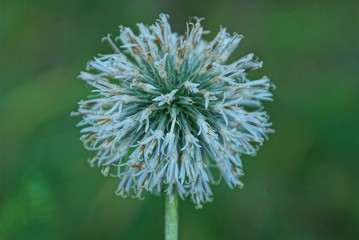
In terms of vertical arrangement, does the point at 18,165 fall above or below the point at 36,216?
above

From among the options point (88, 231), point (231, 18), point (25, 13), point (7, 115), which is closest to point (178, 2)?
point (231, 18)

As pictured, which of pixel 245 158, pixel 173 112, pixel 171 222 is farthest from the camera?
pixel 245 158

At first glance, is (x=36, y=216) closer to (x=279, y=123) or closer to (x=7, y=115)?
(x=7, y=115)

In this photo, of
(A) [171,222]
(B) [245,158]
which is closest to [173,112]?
(A) [171,222]

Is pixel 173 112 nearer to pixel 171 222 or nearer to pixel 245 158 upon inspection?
pixel 171 222

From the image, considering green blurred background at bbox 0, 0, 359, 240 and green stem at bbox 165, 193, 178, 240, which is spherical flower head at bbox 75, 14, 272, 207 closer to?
green stem at bbox 165, 193, 178, 240

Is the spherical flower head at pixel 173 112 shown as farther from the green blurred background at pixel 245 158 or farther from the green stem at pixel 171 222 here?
the green blurred background at pixel 245 158

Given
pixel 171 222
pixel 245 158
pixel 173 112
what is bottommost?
pixel 171 222
